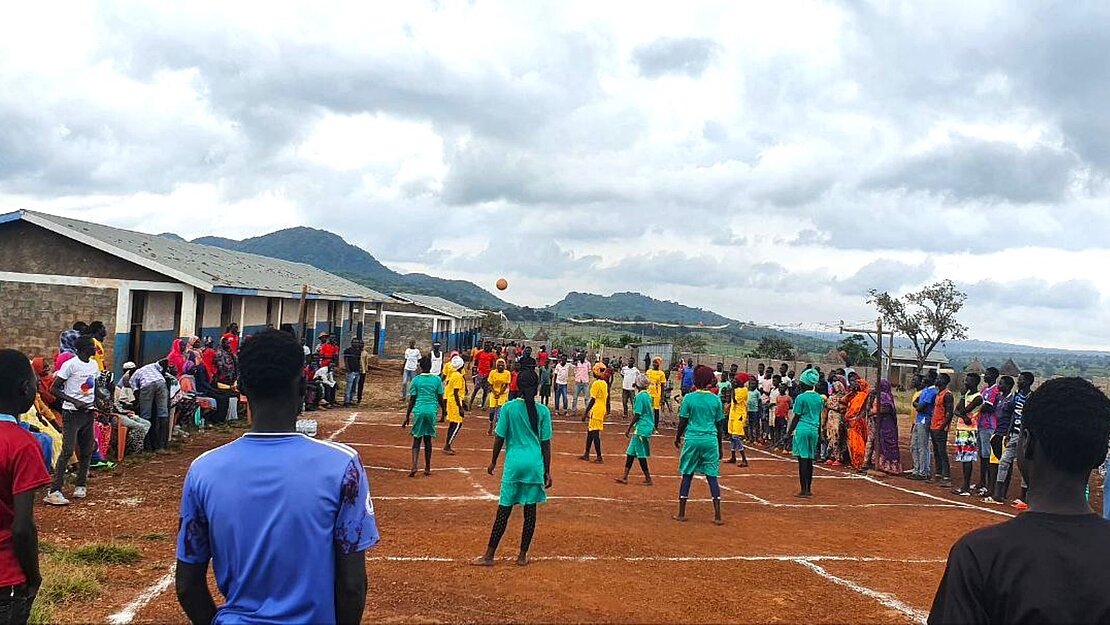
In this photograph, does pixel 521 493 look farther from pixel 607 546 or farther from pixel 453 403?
pixel 453 403

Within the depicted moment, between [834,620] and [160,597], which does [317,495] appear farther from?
[834,620]

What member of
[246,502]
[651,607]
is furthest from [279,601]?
[651,607]

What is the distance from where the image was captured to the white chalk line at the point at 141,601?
5953 mm

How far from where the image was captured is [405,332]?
44.0 meters

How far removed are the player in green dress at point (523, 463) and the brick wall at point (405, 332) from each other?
36.4 metres

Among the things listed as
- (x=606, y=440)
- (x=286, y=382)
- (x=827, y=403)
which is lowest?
(x=606, y=440)

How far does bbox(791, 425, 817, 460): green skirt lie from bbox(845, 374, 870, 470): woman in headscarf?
4.56m

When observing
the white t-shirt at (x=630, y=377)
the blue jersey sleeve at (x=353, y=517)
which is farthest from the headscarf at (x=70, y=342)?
the white t-shirt at (x=630, y=377)

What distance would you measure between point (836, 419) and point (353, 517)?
616 inches

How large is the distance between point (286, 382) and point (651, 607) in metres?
4.49

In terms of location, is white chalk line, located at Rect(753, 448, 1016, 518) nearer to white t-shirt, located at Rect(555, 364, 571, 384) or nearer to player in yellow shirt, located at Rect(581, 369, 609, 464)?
player in yellow shirt, located at Rect(581, 369, 609, 464)

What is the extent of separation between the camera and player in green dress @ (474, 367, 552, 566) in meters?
7.50

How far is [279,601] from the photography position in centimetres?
275

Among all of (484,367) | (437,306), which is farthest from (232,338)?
(437,306)
